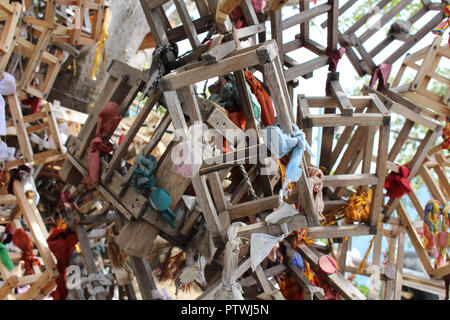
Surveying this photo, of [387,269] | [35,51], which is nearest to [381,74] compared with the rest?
[387,269]

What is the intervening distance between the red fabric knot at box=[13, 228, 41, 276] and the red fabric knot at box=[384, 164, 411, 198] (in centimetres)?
353

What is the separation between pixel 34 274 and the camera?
4352 mm

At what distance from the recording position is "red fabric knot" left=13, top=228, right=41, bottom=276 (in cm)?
460

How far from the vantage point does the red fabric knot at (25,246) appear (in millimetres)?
4598

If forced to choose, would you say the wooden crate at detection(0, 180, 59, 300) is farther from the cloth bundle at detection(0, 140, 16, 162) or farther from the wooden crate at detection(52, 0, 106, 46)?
the wooden crate at detection(52, 0, 106, 46)

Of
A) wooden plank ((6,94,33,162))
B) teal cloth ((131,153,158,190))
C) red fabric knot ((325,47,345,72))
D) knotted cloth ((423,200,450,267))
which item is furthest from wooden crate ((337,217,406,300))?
wooden plank ((6,94,33,162))

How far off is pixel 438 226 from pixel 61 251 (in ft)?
11.8

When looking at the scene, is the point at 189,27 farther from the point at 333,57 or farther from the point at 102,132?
the point at 333,57

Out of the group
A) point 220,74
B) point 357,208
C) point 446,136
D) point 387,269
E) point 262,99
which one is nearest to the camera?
point 220,74

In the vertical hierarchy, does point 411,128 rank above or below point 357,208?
above

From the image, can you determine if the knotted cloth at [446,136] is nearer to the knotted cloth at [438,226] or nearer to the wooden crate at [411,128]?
the wooden crate at [411,128]

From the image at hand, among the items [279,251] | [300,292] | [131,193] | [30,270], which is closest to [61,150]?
[30,270]
